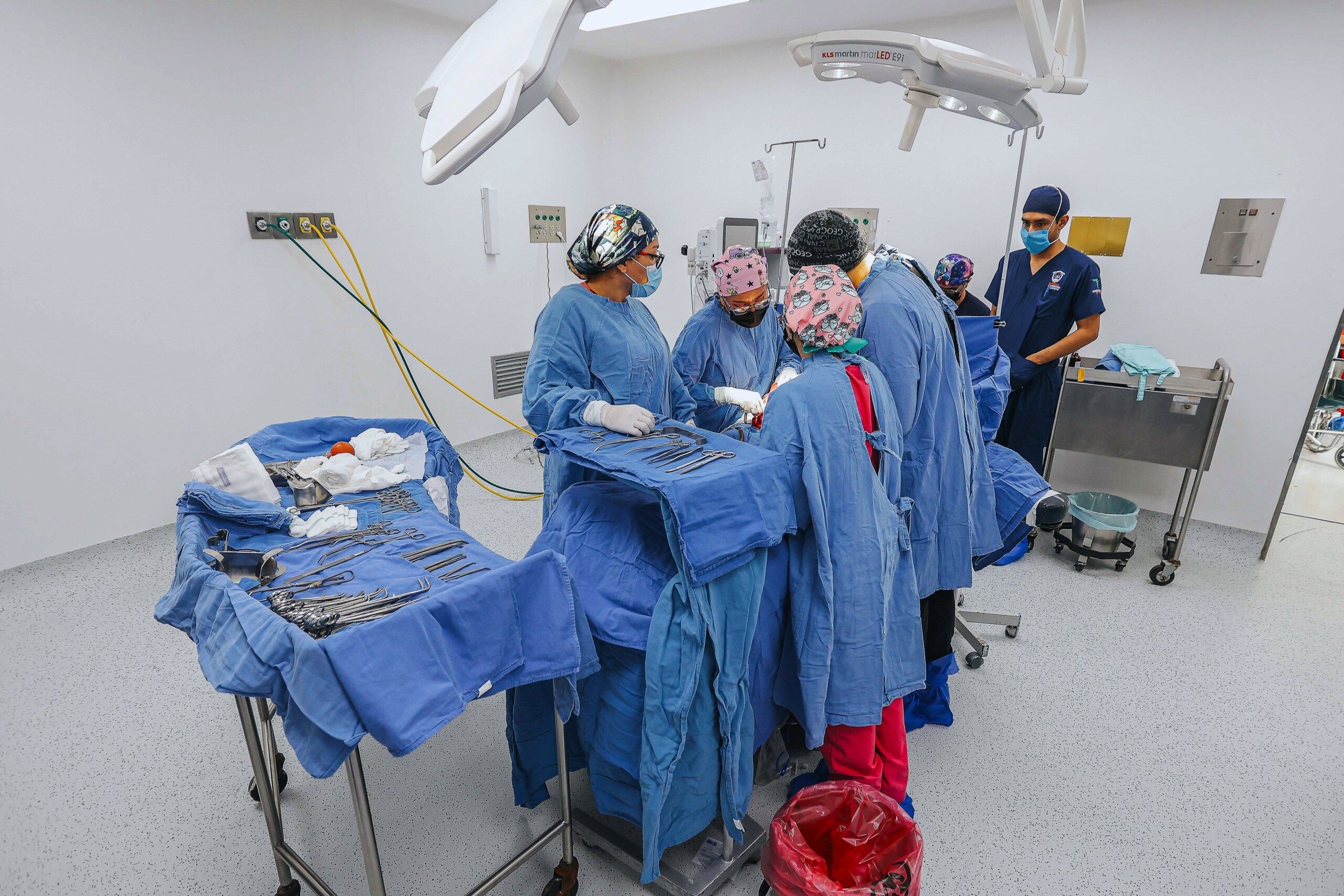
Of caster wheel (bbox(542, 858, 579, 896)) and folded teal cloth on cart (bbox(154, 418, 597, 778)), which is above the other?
folded teal cloth on cart (bbox(154, 418, 597, 778))

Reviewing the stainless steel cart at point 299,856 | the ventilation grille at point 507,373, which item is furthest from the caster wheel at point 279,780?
the ventilation grille at point 507,373

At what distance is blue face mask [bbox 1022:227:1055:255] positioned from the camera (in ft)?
10.5

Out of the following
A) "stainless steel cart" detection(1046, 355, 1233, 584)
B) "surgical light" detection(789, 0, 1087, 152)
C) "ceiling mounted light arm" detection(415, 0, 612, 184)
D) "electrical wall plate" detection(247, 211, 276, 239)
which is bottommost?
"stainless steel cart" detection(1046, 355, 1233, 584)

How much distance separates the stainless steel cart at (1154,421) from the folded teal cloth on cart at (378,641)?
111 inches

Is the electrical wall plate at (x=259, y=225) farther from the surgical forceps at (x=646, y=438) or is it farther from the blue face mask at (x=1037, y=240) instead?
the blue face mask at (x=1037, y=240)

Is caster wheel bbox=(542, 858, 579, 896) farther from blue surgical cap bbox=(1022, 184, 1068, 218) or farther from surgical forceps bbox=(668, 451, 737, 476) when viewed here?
blue surgical cap bbox=(1022, 184, 1068, 218)

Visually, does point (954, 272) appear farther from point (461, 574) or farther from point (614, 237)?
point (461, 574)

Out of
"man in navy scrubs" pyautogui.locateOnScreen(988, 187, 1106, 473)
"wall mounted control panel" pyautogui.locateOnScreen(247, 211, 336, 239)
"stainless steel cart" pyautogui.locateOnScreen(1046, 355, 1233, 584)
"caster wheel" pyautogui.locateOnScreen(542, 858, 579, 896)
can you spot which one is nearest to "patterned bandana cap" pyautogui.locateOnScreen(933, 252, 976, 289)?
"man in navy scrubs" pyautogui.locateOnScreen(988, 187, 1106, 473)

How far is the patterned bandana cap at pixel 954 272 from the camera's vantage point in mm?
2789

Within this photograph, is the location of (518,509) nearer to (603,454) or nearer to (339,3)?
(603,454)

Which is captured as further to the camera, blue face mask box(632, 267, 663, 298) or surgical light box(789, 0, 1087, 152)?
blue face mask box(632, 267, 663, 298)

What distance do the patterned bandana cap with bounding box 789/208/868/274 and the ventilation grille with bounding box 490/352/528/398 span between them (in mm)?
3233

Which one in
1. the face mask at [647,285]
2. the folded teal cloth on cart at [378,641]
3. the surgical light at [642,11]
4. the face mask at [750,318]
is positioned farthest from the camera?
the surgical light at [642,11]

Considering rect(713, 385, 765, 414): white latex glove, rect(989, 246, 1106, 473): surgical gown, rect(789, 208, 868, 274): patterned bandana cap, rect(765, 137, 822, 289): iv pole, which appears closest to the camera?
rect(789, 208, 868, 274): patterned bandana cap
